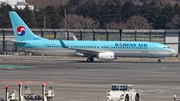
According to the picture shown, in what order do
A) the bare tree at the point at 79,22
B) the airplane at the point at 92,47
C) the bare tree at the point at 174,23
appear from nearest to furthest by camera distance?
the airplane at the point at 92,47 → the bare tree at the point at 174,23 → the bare tree at the point at 79,22

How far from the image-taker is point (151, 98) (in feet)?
136

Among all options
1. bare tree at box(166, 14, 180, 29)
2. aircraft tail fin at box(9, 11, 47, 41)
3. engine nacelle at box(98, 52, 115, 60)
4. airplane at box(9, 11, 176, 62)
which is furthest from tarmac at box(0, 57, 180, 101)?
bare tree at box(166, 14, 180, 29)

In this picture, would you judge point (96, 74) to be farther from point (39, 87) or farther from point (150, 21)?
point (150, 21)

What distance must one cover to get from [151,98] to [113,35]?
7417cm

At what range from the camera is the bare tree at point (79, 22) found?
161 m

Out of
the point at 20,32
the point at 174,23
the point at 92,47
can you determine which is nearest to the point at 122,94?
the point at 92,47

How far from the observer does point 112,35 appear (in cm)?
11538

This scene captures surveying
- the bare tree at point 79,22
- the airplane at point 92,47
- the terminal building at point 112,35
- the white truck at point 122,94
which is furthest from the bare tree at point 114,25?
the white truck at point 122,94

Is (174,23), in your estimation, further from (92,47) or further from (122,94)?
(122,94)

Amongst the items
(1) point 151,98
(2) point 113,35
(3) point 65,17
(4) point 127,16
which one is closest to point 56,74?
(1) point 151,98

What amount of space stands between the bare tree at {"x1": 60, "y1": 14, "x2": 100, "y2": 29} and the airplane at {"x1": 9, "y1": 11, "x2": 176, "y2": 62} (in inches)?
2599

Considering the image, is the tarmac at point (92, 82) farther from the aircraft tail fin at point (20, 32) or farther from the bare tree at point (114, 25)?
the bare tree at point (114, 25)

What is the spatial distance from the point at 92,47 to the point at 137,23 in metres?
68.1

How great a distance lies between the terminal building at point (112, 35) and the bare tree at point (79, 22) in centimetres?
4205
